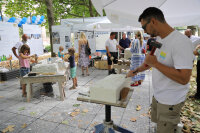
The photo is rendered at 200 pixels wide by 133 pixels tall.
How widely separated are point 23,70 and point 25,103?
1.13 m

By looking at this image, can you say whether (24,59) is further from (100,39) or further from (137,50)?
(100,39)

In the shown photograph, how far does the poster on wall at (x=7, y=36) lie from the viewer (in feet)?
22.8

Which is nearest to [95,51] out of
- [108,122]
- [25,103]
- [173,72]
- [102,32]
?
[102,32]

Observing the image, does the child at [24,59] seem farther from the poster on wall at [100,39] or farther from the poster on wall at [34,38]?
the poster on wall at [100,39]

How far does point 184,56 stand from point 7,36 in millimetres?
8208

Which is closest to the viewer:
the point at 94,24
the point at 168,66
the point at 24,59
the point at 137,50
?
the point at 168,66

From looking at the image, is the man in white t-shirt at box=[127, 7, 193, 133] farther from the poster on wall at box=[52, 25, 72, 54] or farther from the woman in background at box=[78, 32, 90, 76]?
the poster on wall at box=[52, 25, 72, 54]

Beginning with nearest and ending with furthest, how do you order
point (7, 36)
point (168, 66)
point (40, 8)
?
point (168, 66) → point (7, 36) → point (40, 8)

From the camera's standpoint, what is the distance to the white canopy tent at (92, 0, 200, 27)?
2.64 meters

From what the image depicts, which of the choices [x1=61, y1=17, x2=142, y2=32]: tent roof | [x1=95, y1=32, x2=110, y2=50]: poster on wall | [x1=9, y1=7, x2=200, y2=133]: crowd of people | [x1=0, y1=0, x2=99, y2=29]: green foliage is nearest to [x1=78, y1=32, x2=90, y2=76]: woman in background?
[x1=61, y1=17, x2=142, y2=32]: tent roof

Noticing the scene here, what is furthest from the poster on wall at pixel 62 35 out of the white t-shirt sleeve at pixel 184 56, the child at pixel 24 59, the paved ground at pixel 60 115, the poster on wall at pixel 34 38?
the white t-shirt sleeve at pixel 184 56

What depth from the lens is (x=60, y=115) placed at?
346 centimetres

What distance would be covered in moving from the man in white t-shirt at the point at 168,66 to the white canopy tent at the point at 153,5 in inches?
46.7

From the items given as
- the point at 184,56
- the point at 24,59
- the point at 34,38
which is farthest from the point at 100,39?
the point at 184,56
